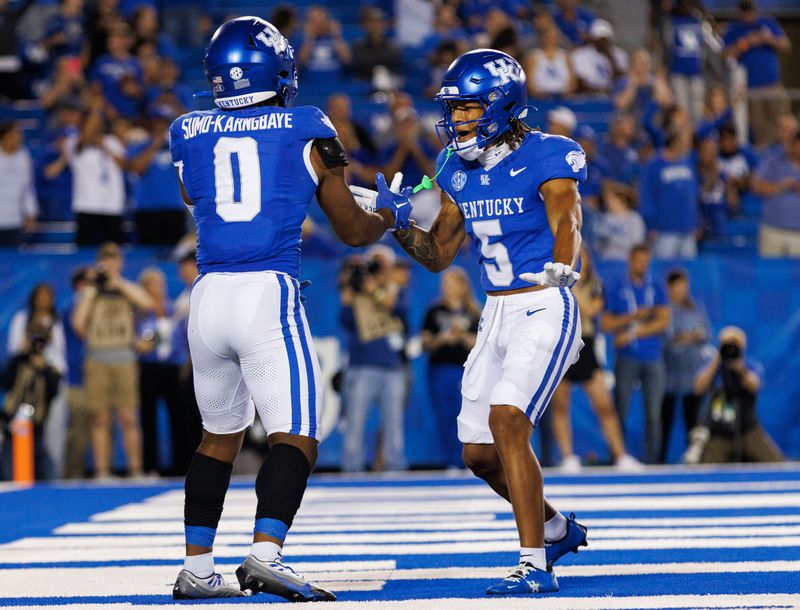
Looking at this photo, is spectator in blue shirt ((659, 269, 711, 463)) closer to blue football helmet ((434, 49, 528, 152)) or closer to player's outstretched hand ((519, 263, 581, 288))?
blue football helmet ((434, 49, 528, 152))

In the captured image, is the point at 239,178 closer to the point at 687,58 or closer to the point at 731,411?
the point at 731,411

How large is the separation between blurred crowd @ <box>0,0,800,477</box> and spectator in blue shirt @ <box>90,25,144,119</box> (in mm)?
23

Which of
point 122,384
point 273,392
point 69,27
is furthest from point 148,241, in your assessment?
point 273,392

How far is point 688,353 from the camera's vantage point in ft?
40.4

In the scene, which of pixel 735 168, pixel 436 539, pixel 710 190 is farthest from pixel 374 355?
pixel 735 168

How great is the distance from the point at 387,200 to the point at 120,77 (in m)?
10.1

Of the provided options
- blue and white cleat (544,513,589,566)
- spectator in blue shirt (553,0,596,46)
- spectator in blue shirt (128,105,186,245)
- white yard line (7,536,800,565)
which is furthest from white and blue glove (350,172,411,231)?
spectator in blue shirt (553,0,596,46)

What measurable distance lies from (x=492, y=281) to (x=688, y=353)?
23.0 feet

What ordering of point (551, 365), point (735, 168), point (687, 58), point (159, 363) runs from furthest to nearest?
point (687, 58) → point (735, 168) → point (159, 363) → point (551, 365)

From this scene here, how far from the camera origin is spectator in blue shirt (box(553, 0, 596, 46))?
16.8m

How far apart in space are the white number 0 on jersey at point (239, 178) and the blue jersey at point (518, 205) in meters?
0.97

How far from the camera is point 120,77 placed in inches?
588

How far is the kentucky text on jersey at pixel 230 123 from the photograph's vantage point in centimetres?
502

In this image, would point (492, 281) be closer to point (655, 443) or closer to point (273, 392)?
point (273, 392)
